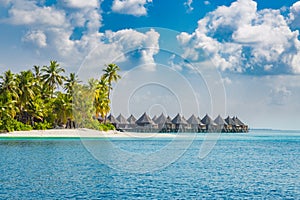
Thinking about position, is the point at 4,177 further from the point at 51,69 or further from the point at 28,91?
the point at 51,69

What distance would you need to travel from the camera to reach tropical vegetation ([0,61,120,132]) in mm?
55428

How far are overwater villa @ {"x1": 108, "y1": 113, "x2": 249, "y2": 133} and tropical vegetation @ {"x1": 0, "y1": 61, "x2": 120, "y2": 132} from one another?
702 inches

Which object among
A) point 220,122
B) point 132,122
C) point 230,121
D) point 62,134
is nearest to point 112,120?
point 132,122

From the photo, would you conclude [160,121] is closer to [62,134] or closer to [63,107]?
[63,107]

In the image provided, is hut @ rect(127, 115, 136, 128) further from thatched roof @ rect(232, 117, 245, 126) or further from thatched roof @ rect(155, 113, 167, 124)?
thatched roof @ rect(232, 117, 245, 126)

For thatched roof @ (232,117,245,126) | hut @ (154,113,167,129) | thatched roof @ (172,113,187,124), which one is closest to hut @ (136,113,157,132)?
hut @ (154,113,167,129)

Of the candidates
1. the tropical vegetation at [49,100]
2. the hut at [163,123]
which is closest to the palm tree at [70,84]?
the tropical vegetation at [49,100]

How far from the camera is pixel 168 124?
97.4 m

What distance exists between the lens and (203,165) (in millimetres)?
30828

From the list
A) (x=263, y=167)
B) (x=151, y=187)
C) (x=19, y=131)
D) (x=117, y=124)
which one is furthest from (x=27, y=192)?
(x=117, y=124)

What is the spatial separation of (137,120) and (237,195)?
7374cm

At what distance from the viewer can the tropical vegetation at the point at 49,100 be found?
2182 inches

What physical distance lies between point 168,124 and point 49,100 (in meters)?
39.6

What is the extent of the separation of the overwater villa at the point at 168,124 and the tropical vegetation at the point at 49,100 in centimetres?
1783
